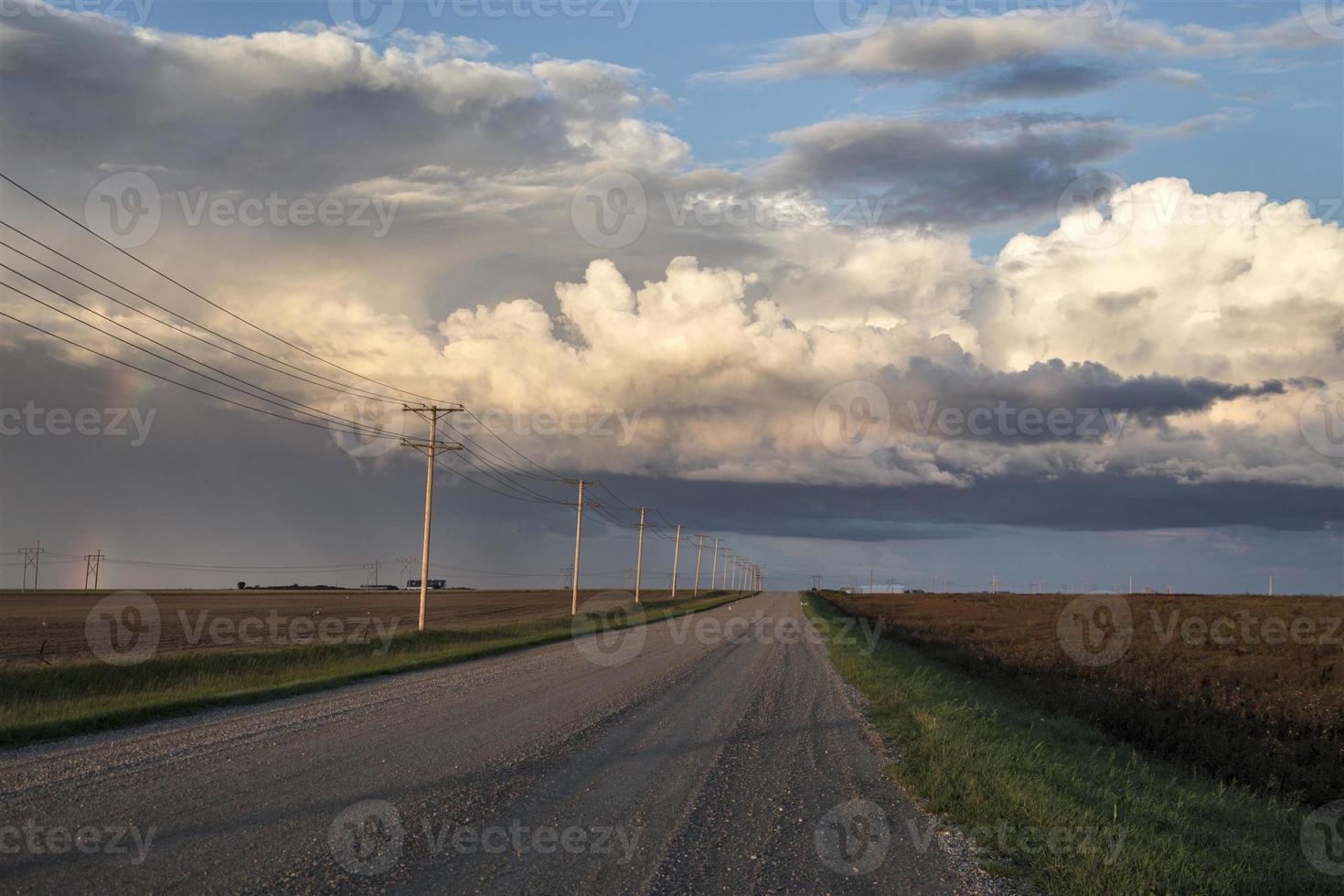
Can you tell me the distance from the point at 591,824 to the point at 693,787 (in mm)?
2131

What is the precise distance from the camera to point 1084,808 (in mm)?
10383

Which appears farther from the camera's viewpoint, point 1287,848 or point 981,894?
point 1287,848

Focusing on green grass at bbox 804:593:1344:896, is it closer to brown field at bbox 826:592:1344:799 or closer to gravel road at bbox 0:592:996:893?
gravel road at bbox 0:592:996:893

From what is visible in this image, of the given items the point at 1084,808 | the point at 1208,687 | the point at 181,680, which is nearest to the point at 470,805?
the point at 1084,808

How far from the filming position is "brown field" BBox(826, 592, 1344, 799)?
1822 centimetres

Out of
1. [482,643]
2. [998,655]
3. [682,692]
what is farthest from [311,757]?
[998,655]

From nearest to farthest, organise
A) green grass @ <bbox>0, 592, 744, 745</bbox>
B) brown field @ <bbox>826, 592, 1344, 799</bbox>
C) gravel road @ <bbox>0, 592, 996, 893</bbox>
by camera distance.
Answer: gravel road @ <bbox>0, 592, 996, 893</bbox>
green grass @ <bbox>0, 592, 744, 745</bbox>
brown field @ <bbox>826, 592, 1344, 799</bbox>

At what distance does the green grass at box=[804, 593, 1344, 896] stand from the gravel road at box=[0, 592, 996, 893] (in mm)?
612

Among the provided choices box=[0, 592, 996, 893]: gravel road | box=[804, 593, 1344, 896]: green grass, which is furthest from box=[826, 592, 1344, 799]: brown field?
box=[0, 592, 996, 893]: gravel road

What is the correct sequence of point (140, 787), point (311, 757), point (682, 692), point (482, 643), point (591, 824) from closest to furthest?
point (591, 824), point (140, 787), point (311, 757), point (682, 692), point (482, 643)

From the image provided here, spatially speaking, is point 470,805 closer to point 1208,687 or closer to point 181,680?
point 181,680

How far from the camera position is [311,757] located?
11961 mm

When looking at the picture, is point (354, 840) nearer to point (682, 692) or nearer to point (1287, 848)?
point (1287, 848)

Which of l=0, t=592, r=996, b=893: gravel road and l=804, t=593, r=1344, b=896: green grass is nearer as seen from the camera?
l=0, t=592, r=996, b=893: gravel road
